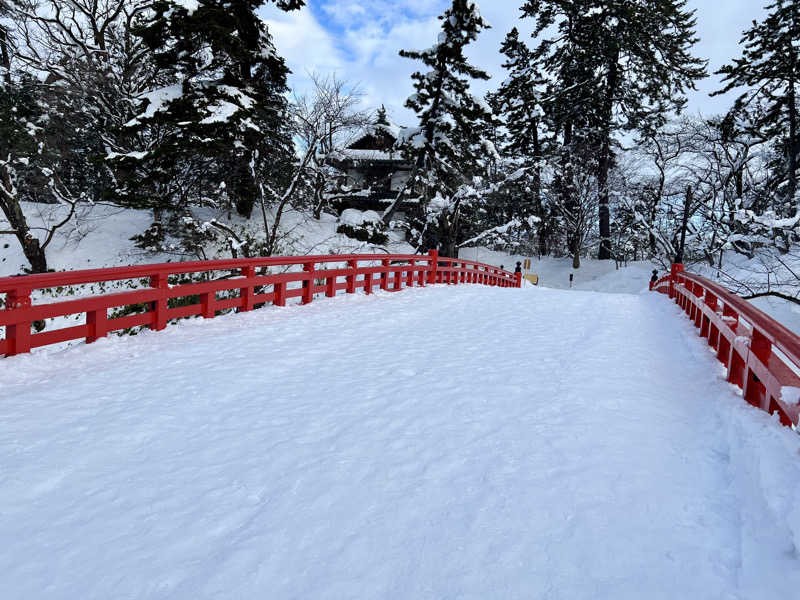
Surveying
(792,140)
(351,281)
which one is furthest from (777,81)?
(351,281)

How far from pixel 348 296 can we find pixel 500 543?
8.07 m

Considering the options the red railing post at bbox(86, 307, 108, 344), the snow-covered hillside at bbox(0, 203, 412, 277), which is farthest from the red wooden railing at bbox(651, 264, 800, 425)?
the snow-covered hillside at bbox(0, 203, 412, 277)

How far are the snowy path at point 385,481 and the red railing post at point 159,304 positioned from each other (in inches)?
44.5

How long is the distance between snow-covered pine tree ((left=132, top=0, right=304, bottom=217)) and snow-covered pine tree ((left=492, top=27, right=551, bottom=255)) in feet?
65.4

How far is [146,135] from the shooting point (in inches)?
723

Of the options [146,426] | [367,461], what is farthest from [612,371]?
[146,426]

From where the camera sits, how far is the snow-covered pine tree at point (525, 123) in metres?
32.6

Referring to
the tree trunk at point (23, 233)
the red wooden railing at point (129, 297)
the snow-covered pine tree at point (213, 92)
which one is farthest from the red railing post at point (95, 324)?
the tree trunk at point (23, 233)

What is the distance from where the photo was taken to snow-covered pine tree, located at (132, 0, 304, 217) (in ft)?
45.5

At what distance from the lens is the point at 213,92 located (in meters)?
14.5

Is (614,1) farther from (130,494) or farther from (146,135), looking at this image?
(130,494)

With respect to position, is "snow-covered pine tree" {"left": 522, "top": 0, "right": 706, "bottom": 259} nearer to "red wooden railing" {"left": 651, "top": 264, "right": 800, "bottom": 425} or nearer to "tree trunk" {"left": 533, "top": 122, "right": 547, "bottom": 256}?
"tree trunk" {"left": 533, "top": 122, "right": 547, "bottom": 256}

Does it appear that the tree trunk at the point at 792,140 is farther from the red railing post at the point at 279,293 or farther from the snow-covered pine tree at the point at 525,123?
the red railing post at the point at 279,293

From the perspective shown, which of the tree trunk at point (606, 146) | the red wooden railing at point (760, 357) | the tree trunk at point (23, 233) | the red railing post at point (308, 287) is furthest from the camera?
the tree trunk at point (606, 146)
